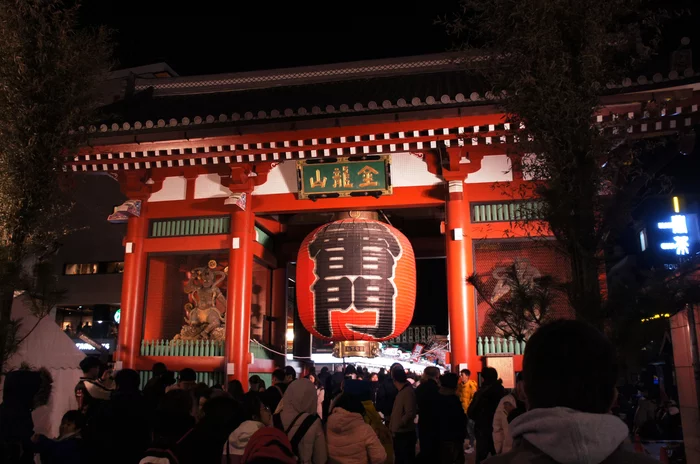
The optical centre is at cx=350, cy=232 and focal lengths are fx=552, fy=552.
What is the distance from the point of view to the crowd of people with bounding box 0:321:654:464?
1.40 metres

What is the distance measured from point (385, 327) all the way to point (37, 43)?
6.44m

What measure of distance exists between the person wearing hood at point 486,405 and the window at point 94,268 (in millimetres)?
17443

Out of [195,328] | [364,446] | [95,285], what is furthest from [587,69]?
[95,285]

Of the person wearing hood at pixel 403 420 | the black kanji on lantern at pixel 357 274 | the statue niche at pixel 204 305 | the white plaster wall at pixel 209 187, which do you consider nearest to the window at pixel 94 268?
the statue niche at pixel 204 305

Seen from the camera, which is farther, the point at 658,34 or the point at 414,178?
the point at 414,178

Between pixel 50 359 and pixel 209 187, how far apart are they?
4.60m

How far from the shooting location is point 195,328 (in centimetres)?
1141

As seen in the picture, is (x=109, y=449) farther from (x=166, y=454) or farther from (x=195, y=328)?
(x=195, y=328)

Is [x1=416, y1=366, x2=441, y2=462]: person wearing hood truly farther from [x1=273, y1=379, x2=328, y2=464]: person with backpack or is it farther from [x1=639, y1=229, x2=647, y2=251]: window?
[x1=639, y1=229, x2=647, y2=251]: window

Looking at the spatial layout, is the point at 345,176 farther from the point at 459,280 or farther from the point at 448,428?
the point at 448,428

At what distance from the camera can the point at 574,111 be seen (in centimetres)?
436

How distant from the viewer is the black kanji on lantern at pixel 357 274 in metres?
9.29

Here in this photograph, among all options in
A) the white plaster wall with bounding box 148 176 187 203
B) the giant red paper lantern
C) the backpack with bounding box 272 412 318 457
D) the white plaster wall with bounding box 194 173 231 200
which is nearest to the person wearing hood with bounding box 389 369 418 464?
the backpack with bounding box 272 412 318 457

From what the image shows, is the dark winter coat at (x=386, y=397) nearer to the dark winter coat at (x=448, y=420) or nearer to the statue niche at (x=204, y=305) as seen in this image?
the dark winter coat at (x=448, y=420)
